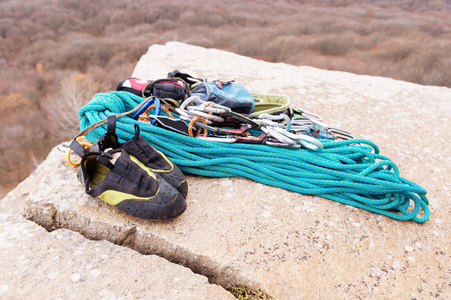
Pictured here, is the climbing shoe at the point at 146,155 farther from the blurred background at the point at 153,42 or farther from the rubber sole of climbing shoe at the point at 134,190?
the blurred background at the point at 153,42

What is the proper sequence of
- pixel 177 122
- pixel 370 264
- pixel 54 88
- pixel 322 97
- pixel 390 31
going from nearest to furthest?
1. pixel 370 264
2. pixel 177 122
3. pixel 322 97
4. pixel 54 88
5. pixel 390 31

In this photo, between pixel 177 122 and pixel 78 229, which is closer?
pixel 78 229

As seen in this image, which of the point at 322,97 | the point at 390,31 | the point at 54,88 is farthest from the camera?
the point at 390,31

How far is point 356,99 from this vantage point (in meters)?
3.14

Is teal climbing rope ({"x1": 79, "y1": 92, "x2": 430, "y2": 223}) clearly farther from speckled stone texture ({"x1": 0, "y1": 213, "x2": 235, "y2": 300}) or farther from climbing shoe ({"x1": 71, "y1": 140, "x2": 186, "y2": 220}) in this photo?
speckled stone texture ({"x1": 0, "y1": 213, "x2": 235, "y2": 300})

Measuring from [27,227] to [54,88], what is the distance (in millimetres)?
11795

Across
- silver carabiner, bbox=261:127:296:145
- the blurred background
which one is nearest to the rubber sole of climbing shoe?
silver carabiner, bbox=261:127:296:145

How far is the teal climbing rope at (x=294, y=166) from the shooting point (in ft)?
5.19

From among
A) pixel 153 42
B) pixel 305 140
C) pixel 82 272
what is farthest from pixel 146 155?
pixel 153 42

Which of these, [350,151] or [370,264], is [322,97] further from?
[370,264]

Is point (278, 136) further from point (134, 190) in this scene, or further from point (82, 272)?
point (82, 272)

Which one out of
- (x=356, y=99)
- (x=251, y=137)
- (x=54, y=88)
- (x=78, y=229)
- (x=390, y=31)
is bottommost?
(x=54, y=88)

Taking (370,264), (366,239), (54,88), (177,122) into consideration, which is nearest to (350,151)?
(366,239)

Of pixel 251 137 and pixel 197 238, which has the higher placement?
pixel 251 137
